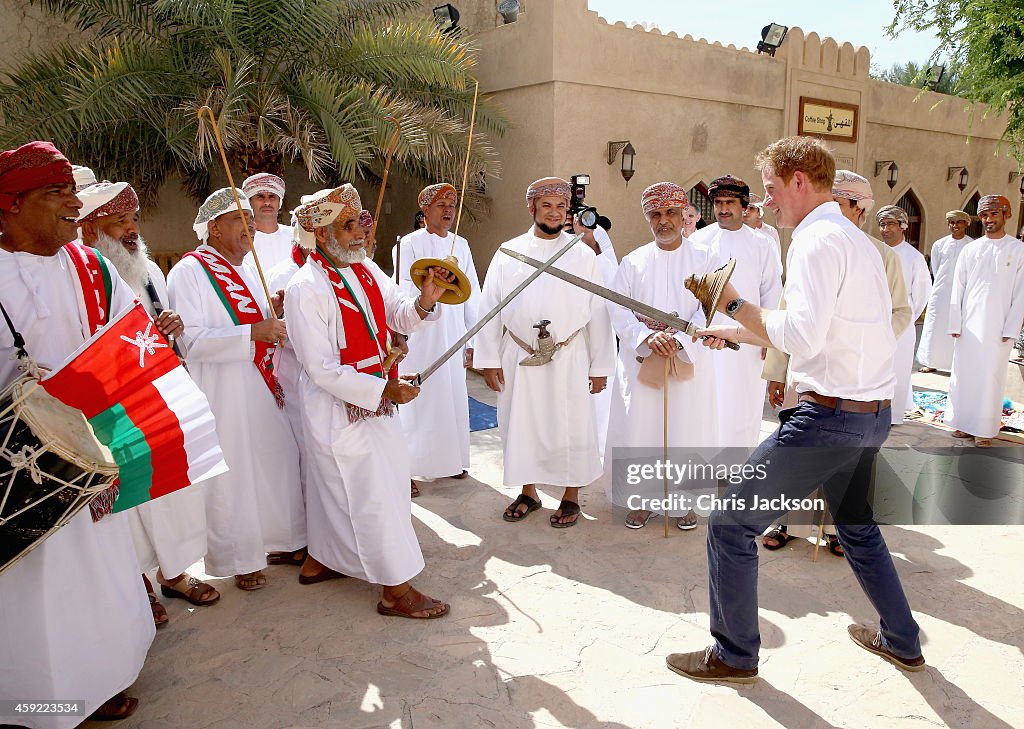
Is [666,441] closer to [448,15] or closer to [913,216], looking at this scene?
[448,15]

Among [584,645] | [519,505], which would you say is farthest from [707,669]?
[519,505]

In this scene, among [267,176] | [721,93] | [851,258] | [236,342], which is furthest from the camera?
[721,93]

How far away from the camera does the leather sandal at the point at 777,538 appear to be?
4.31 meters

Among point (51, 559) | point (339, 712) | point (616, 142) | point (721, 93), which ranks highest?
point (721, 93)

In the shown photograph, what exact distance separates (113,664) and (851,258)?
9.98ft

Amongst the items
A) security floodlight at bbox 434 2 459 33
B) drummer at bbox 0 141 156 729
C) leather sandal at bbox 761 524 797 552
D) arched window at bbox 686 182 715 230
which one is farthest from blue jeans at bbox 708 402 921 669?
arched window at bbox 686 182 715 230

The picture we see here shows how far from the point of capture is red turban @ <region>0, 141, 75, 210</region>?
2.64 meters

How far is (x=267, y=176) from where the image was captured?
5.02 m

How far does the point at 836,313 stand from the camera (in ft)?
9.17

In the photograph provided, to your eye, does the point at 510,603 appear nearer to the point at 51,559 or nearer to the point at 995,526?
the point at 51,559

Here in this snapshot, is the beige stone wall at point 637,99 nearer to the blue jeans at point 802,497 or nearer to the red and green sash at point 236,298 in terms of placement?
the red and green sash at point 236,298

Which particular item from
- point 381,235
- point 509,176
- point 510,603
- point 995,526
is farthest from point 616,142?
point 510,603

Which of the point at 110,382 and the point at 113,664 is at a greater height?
the point at 110,382

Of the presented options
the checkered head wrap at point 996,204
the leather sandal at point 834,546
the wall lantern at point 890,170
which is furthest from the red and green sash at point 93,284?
the wall lantern at point 890,170
